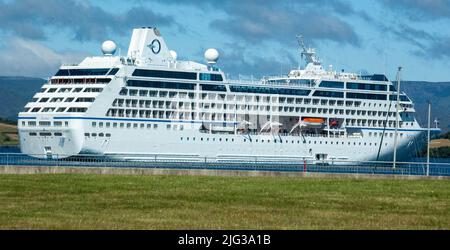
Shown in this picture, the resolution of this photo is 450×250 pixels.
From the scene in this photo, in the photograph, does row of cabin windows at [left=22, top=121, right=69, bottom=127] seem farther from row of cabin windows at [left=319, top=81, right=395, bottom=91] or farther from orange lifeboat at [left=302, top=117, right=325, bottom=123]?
row of cabin windows at [left=319, top=81, right=395, bottom=91]

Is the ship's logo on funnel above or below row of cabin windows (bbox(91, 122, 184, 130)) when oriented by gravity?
above

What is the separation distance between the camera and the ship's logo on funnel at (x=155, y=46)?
101 metres

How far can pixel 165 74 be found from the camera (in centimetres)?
9931

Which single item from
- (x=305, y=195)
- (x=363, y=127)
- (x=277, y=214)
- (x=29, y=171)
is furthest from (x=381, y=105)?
(x=277, y=214)

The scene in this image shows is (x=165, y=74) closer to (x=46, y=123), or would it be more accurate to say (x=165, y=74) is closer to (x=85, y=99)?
(x=85, y=99)

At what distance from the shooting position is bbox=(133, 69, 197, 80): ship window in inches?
3848

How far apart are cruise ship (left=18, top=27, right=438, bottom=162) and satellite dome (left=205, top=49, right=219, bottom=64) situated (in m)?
0.09

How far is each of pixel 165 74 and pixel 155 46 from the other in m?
3.27

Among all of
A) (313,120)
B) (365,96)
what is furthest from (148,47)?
(365,96)

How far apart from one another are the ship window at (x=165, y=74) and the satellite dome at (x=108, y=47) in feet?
13.0

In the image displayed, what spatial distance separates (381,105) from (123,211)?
82033mm

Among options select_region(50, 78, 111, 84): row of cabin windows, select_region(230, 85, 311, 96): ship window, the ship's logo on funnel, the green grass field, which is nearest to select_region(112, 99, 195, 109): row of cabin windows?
select_region(50, 78, 111, 84): row of cabin windows
